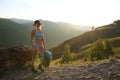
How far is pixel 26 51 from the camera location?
14867mm

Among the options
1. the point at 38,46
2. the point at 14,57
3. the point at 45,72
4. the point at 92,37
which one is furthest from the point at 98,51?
the point at 92,37

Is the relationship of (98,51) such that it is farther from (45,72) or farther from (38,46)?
(45,72)

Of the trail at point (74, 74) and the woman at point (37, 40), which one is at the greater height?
the woman at point (37, 40)

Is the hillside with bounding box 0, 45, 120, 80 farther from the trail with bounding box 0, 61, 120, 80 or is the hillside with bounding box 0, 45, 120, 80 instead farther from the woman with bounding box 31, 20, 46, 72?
the woman with bounding box 31, 20, 46, 72

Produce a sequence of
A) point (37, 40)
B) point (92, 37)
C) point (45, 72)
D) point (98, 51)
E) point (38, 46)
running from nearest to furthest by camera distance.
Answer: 1. point (45, 72)
2. point (38, 46)
3. point (37, 40)
4. point (98, 51)
5. point (92, 37)

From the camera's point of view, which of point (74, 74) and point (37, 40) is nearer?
point (74, 74)

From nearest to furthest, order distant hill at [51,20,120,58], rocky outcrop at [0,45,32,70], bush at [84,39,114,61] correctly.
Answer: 1. rocky outcrop at [0,45,32,70]
2. bush at [84,39,114,61]
3. distant hill at [51,20,120,58]

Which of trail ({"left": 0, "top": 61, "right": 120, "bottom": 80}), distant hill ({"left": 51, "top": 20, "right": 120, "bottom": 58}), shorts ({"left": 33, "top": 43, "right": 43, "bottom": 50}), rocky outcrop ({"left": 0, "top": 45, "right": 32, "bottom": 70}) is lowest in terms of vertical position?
trail ({"left": 0, "top": 61, "right": 120, "bottom": 80})

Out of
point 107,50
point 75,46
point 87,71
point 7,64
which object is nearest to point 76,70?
point 87,71

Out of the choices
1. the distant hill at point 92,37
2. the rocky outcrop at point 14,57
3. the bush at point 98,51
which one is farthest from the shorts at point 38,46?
the distant hill at point 92,37

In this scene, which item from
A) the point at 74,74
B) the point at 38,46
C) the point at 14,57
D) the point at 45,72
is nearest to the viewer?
the point at 74,74

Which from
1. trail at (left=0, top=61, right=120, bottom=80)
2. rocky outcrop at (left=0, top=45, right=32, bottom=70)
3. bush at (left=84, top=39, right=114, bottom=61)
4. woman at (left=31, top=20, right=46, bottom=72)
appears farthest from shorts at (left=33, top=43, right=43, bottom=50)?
bush at (left=84, top=39, right=114, bottom=61)

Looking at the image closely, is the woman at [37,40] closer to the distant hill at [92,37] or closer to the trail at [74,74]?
the trail at [74,74]

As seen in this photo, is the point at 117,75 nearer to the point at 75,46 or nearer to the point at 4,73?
the point at 4,73
